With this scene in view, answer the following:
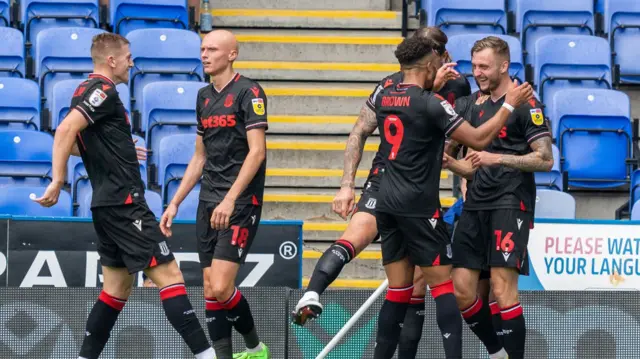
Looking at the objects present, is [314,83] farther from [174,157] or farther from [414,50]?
[414,50]

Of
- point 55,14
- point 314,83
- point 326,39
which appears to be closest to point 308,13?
point 326,39

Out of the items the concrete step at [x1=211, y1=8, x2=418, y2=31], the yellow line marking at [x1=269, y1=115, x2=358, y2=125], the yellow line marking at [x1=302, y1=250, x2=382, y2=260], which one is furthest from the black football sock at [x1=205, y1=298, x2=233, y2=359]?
the concrete step at [x1=211, y1=8, x2=418, y2=31]

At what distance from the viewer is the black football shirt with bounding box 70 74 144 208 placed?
7.23 meters

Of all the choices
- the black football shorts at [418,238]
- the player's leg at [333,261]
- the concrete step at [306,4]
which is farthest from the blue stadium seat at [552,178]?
the black football shorts at [418,238]

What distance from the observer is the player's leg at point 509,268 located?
736 cm

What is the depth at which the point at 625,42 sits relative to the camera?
12.4 meters

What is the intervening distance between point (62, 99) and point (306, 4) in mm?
3487

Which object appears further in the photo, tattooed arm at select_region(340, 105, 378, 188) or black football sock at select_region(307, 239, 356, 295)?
tattooed arm at select_region(340, 105, 378, 188)

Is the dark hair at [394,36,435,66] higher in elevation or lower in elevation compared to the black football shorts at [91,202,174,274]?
higher

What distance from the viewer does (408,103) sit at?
6758 mm

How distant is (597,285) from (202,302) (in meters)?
3.03

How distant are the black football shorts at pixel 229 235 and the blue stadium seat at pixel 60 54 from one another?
4415 mm

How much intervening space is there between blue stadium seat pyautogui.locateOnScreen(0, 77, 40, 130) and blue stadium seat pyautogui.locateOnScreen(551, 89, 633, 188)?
496cm

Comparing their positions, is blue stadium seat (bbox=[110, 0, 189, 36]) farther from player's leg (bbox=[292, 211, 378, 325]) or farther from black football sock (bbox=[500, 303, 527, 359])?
black football sock (bbox=[500, 303, 527, 359])
